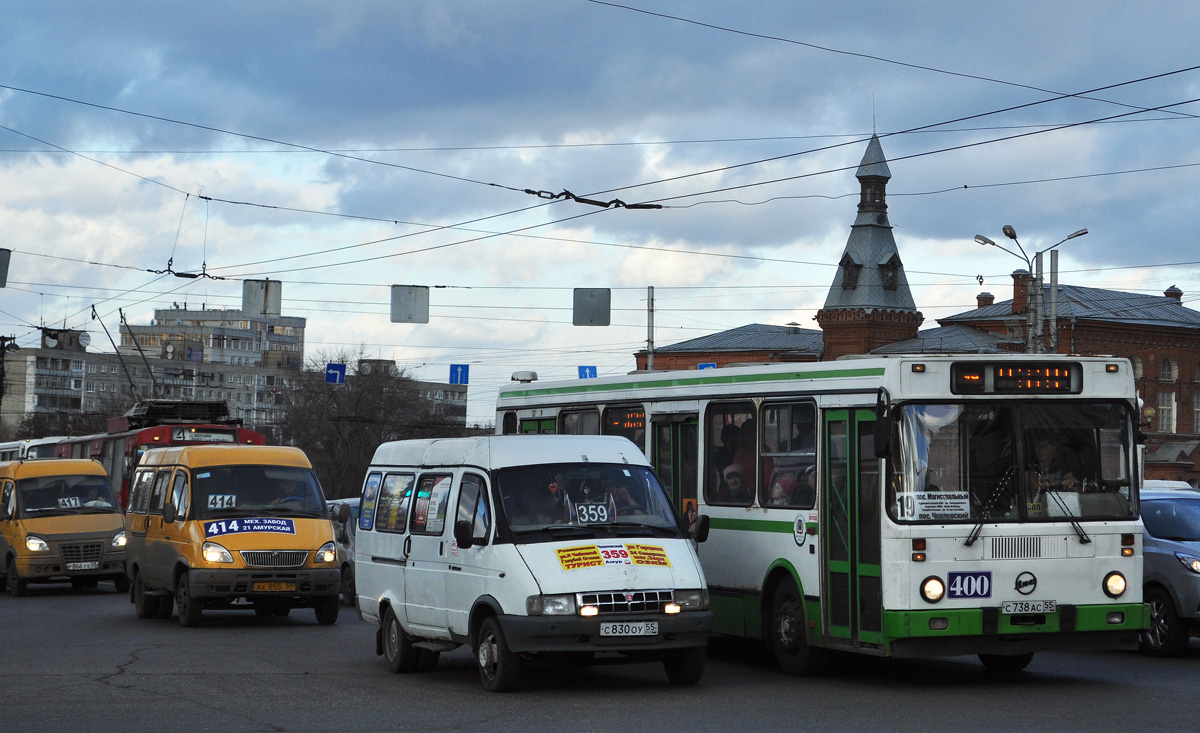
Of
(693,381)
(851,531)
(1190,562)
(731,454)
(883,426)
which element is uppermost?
(693,381)

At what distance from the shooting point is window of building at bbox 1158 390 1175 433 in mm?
92875

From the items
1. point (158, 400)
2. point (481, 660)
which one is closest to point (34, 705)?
point (481, 660)

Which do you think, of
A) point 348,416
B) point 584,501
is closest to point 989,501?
point 584,501

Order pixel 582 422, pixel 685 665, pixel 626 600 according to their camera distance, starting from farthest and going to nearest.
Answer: pixel 582 422 < pixel 685 665 < pixel 626 600

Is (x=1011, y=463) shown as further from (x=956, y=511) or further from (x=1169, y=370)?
(x=1169, y=370)

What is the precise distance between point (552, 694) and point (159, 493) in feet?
33.4

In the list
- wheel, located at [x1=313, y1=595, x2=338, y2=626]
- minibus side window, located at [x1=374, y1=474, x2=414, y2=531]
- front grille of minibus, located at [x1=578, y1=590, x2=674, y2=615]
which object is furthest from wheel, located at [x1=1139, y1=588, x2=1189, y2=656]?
wheel, located at [x1=313, y1=595, x2=338, y2=626]

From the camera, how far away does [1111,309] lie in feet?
302

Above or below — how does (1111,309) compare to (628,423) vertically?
above

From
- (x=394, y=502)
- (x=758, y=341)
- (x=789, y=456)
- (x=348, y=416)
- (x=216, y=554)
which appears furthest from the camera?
(x=758, y=341)

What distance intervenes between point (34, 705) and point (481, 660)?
3342 millimetres

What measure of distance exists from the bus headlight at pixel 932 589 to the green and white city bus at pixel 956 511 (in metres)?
0.01

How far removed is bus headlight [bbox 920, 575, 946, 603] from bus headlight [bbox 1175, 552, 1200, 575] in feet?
14.2

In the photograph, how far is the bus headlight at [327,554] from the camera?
19.1m
